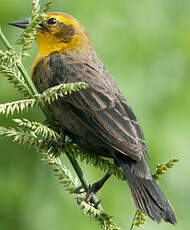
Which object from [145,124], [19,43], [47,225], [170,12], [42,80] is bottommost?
[47,225]

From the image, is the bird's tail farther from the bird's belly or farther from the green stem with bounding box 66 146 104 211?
the green stem with bounding box 66 146 104 211

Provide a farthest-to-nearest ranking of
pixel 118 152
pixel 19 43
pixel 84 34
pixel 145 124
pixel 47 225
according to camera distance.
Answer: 1. pixel 84 34
2. pixel 145 124
3. pixel 47 225
4. pixel 118 152
5. pixel 19 43

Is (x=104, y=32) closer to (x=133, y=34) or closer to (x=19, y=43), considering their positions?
(x=133, y=34)

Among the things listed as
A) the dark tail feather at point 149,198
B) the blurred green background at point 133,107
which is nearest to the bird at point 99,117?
the dark tail feather at point 149,198

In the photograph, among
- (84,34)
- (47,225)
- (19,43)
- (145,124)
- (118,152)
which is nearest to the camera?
(19,43)

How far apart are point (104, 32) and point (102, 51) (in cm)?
17

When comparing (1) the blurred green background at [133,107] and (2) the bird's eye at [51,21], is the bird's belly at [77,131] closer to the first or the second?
(1) the blurred green background at [133,107]

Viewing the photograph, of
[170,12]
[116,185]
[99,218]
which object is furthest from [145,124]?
[99,218]

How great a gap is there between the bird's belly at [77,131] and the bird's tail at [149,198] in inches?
7.8

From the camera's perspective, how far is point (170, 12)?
14.9 feet

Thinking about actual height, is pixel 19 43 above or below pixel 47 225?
above

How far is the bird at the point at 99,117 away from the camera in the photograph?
318 cm

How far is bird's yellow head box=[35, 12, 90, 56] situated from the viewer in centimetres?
423

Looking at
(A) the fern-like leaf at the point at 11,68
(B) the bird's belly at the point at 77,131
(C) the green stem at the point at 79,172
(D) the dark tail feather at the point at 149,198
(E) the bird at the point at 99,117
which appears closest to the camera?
(A) the fern-like leaf at the point at 11,68
